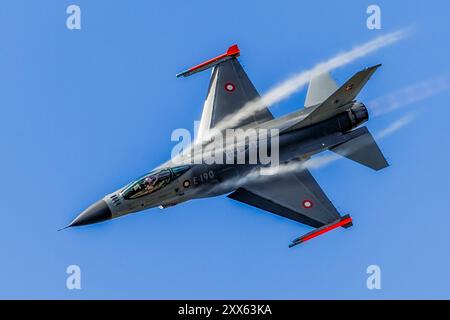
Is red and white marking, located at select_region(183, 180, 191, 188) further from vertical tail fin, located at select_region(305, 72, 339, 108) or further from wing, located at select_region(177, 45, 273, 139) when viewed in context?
vertical tail fin, located at select_region(305, 72, 339, 108)

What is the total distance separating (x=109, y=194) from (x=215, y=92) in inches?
265

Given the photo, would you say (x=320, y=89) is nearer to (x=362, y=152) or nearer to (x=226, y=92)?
(x=362, y=152)

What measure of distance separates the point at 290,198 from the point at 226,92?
215 inches

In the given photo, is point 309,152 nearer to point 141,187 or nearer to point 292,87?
point 292,87

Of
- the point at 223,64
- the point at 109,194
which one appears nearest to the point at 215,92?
the point at 223,64

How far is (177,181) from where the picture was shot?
113 ft

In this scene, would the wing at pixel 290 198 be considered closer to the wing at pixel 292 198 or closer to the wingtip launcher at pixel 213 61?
the wing at pixel 292 198

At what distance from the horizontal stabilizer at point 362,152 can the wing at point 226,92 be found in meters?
3.31

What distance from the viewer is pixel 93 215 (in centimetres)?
3375

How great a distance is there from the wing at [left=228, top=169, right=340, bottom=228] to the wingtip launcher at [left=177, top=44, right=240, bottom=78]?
5847 millimetres

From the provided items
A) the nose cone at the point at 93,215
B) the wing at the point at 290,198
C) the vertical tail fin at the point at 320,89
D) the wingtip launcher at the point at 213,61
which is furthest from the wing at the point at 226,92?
the nose cone at the point at 93,215

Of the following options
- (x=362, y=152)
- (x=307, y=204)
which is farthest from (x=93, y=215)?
(x=362, y=152)

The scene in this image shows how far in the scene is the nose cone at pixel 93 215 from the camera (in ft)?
110

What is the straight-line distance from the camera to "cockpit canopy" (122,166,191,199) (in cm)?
3403
